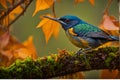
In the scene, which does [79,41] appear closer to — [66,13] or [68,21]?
[68,21]

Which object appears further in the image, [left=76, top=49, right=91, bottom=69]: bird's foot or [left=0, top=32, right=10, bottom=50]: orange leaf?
[left=0, top=32, right=10, bottom=50]: orange leaf

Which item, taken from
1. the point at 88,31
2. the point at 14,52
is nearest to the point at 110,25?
the point at 88,31

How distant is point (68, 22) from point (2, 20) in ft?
0.60

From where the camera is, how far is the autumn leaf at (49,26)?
49.8 inches

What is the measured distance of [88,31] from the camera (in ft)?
4.01

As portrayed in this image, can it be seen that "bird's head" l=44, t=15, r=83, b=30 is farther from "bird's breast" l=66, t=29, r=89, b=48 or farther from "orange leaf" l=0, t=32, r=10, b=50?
"orange leaf" l=0, t=32, r=10, b=50

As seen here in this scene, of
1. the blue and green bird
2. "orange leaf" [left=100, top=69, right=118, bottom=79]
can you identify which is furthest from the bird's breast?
"orange leaf" [left=100, top=69, right=118, bottom=79]

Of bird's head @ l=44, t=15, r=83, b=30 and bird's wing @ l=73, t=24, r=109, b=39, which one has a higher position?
bird's head @ l=44, t=15, r=83, b=30

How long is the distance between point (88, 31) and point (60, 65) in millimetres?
93

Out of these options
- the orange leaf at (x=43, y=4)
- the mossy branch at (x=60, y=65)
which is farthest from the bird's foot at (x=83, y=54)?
the orange leaf at (x=43, y=4)

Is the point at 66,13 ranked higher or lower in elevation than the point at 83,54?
higher

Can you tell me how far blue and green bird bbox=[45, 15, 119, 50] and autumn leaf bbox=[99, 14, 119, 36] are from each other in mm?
23

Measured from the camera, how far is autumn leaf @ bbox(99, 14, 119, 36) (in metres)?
1.24

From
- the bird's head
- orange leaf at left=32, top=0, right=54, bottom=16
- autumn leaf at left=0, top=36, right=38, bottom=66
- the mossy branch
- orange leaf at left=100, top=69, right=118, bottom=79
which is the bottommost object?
orange leaf at left=100, top=69, right=118, bottom=79
